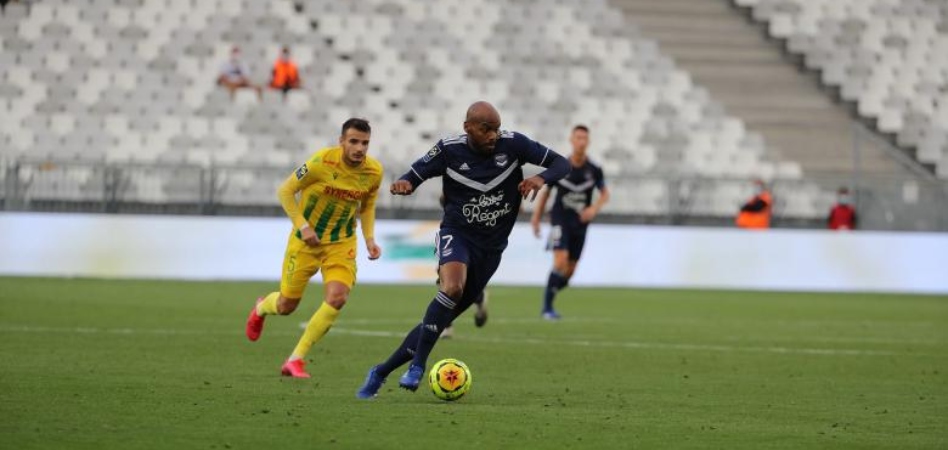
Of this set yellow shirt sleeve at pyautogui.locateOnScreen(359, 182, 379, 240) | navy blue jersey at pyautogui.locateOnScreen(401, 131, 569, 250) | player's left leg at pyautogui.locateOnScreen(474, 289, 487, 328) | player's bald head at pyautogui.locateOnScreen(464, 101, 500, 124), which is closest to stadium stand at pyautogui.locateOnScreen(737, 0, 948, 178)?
player's left leg at pyautogui.locateOnScreen(474, 289, 487, 328)

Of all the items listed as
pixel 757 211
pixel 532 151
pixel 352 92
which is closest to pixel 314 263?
pixel 532 151

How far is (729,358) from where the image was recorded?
51.5 feet

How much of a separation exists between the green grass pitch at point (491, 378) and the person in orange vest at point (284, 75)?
1062 cm

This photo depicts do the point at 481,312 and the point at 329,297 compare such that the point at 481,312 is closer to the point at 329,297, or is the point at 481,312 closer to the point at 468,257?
the point at 329,297

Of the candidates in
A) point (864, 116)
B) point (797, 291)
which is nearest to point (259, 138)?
point (797, 291)

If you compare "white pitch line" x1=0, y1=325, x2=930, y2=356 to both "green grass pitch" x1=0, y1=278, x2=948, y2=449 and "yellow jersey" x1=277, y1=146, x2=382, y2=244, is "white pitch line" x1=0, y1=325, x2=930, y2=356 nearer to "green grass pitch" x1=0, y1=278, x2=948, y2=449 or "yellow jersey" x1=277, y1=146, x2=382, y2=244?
"green grass pitch" x1=0, y1=278, x2=948, y2=449

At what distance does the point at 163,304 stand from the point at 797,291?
12.3 meters

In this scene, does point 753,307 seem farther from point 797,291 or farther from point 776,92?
point 776,92

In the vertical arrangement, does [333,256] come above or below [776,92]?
above

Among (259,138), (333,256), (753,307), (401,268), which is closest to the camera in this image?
(333,256)

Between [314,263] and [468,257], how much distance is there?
8.80 ft

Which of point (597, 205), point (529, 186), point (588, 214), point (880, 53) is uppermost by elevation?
point (529, 186)

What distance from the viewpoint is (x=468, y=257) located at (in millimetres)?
11469

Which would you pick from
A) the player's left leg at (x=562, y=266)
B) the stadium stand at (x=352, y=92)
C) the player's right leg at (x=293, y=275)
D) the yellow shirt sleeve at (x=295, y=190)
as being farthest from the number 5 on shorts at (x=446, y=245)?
the stadium stand at (x=352, y=92)
